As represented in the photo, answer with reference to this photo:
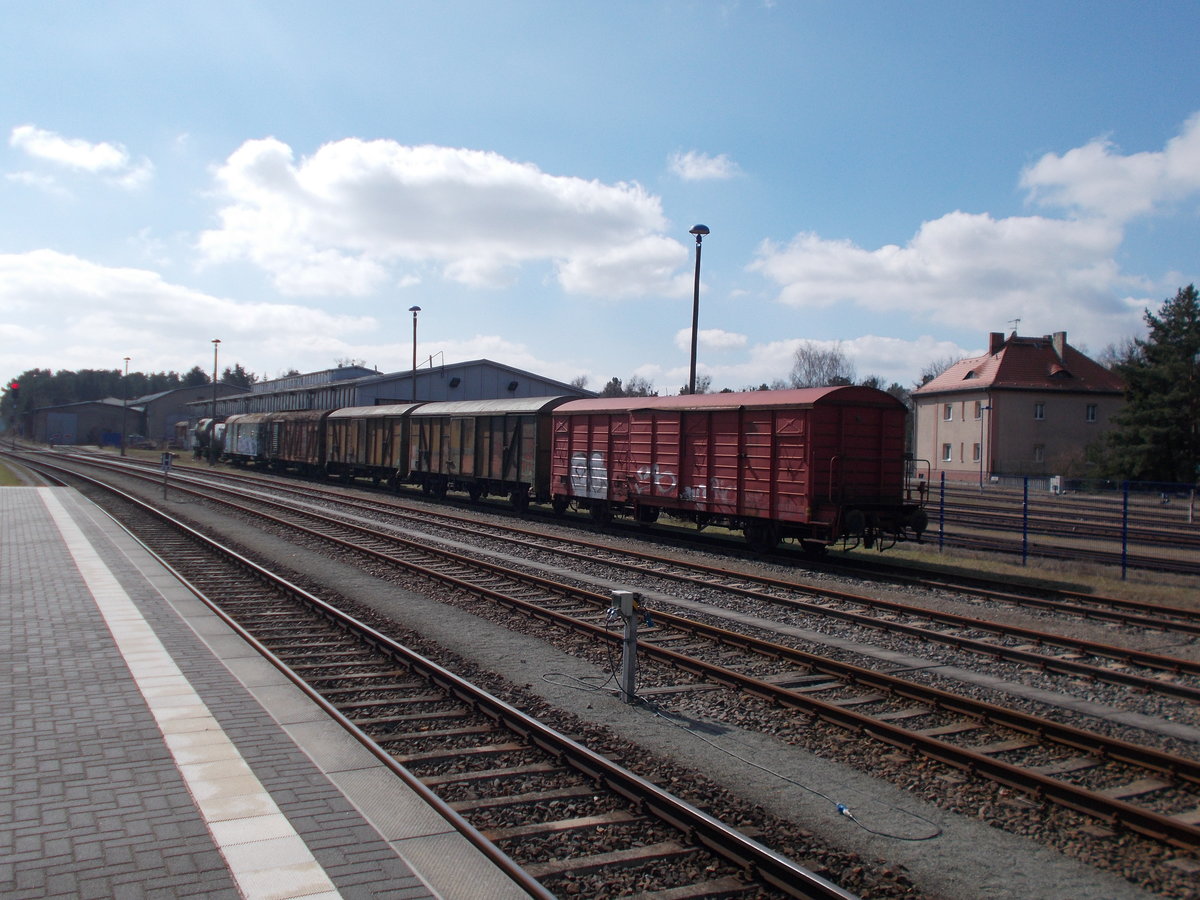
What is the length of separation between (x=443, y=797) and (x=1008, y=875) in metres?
3.33

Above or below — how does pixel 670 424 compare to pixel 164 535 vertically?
above

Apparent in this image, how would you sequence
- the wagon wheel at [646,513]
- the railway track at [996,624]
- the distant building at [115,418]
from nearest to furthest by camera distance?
the railway track at [996,624] → the wagon wheel at [646,513] → the distant building at [115,418]

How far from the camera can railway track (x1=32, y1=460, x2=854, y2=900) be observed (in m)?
4.44

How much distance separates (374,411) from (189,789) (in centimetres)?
3067

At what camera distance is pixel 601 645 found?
976 cm

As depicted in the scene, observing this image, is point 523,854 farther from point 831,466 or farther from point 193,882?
point 831,466

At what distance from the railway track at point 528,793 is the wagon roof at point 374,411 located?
23.6 m

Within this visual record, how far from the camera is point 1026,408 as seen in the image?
56375 mm

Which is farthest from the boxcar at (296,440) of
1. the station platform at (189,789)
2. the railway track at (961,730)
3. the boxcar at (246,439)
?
the railway track at (961,730)

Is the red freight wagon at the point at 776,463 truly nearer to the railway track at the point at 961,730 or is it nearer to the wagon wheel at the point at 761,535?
the wagon wheel at the point at 761,535

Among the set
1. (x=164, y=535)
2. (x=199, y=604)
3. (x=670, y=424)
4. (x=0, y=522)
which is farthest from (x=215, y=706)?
(x=0, y=522)

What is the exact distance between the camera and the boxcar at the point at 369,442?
106 feet

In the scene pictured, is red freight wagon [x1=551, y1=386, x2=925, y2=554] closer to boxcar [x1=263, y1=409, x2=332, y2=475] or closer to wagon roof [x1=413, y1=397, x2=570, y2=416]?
wagon roof [x1=413, y1=397, x2=570, y2=416]

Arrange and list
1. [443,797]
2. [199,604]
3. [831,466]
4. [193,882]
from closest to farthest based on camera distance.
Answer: [193,882]
[443,797]
[199,604]
[831,466]
